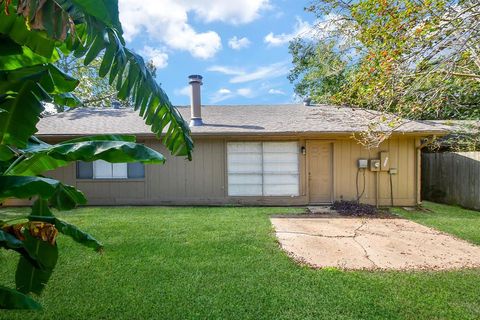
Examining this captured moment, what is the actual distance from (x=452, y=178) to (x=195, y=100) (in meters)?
9.06

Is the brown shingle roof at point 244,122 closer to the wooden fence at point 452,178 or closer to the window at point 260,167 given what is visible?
the window at point 260,167

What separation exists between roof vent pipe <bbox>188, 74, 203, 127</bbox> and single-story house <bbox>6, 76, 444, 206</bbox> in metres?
0.37

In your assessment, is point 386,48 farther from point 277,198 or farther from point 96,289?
point 277,198

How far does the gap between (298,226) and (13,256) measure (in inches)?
208

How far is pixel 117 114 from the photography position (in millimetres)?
12453

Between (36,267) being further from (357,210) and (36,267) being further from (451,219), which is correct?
(451,219)

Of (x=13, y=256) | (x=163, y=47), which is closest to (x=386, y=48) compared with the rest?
Answer: (x=13, y=256)

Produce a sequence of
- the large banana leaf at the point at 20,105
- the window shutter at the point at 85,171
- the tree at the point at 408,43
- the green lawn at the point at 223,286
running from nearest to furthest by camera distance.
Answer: the large banana leaf at the point at 20,105 → the green lawn at the point at 223,286 → the tree at the point at 408,43 → the window shutter at the point at 85,171

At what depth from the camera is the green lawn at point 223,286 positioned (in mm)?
3156

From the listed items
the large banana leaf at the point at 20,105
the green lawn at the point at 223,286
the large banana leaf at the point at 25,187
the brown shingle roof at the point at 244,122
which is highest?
the brown shingle roof at the point at 244,122

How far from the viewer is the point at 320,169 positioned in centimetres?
1010

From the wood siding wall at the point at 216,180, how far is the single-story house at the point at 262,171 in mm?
29

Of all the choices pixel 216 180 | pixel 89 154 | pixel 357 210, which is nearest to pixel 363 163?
pixel 357 210

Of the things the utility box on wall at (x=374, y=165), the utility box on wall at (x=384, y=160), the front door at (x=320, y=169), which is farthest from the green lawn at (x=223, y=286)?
the utility box on wall at (x=384, y=160)
